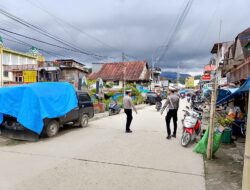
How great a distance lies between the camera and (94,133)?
34.4 ft

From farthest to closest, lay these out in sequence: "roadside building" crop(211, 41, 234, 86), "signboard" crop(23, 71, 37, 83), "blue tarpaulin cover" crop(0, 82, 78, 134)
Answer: "signboard" crop(23, 71, 37, 83) < "blue tarpaulin cover" crop(0, 82, 78, 134) < "roadside building" crop(211, 41, 234, 86)

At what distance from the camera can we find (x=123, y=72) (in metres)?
46.0

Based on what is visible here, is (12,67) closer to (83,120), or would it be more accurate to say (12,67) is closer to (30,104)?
(83,120)

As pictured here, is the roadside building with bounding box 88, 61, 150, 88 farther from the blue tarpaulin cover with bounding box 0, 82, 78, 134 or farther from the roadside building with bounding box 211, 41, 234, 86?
the blue tarpaulin cover with bounding box 0, 82, 78, 134

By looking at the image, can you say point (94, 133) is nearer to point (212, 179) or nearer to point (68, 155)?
point (68, 155)

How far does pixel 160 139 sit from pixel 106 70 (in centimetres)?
4065

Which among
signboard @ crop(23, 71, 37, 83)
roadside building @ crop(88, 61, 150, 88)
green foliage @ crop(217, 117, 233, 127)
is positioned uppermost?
roadside building @ crop(88, 61, 150, 88)

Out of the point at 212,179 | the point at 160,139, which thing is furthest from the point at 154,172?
the point at 160,139

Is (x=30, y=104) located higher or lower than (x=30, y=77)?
lower

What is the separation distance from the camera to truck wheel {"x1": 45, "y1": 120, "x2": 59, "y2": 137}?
9.26 meters

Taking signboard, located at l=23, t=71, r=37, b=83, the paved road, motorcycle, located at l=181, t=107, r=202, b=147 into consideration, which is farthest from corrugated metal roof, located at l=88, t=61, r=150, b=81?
the paved road

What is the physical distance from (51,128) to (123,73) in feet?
120

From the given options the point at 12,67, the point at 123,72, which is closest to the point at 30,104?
the point at 12,67

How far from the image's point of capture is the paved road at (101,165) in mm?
4934
